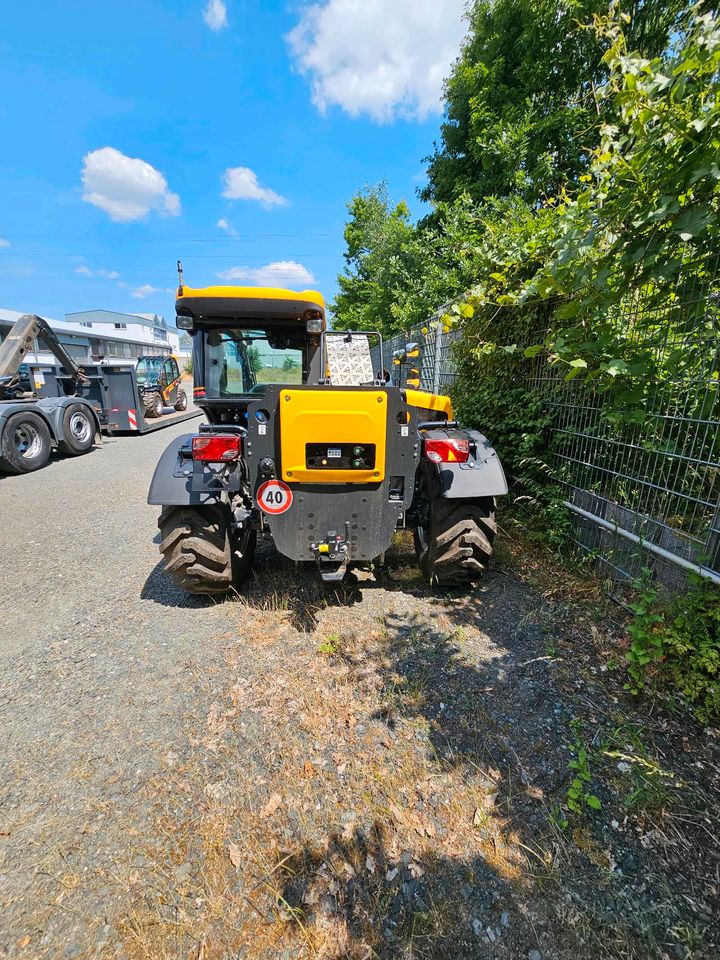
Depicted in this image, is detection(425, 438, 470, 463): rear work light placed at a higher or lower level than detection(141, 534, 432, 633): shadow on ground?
higher

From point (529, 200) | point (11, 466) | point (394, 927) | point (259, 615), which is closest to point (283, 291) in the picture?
point (259, 615)

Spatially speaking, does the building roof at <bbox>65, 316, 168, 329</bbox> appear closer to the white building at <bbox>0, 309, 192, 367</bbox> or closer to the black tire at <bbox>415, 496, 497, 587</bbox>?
the white building at <bbox>0, 309, 192, 367</bbox>

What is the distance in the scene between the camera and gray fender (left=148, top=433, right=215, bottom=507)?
2.67m

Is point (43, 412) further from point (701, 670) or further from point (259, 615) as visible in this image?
point (701, 670)

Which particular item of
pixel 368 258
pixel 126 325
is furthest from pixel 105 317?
pixel 368 258

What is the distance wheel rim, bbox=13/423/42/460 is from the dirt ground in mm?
5482

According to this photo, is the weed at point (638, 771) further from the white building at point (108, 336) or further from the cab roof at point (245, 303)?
the white building at point (108, 336)

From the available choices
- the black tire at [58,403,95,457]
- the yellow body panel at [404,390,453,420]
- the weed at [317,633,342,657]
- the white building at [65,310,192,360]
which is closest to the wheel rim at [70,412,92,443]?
the black tire at [58,403,95,457]

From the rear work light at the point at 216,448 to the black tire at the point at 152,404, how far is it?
10.5 metres

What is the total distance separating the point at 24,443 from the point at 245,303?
6337 millimetres

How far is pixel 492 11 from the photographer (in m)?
11.5

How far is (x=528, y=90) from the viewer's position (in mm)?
10555

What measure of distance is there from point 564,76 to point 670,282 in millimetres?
12892

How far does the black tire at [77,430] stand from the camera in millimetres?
7879
